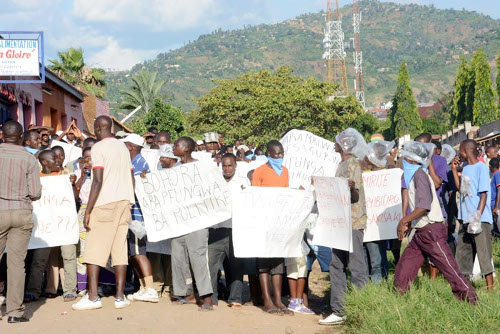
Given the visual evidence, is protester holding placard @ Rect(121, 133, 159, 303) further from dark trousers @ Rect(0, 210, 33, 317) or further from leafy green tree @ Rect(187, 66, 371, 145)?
leafy green tree @ Rect(187, 66, 371, 145)

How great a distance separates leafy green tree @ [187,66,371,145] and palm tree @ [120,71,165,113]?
13261 mm

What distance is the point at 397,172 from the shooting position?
9211 millimetres

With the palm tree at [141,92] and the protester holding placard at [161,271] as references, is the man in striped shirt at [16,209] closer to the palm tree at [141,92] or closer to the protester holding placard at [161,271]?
the protester holding placard at [161,271]

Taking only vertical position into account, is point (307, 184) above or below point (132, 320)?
above

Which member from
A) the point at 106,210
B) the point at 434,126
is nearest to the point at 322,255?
the point at 106,210

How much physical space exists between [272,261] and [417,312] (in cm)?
192

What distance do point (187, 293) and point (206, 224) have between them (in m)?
0.86

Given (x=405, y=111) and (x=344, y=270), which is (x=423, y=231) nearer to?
(x=344, y=270)

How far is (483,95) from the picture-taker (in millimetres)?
55500

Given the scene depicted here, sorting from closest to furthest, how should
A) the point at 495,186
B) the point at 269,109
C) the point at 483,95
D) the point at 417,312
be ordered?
the point at 417,312 → the point at 495,186 → the point at 269,109 → the point at 483,95

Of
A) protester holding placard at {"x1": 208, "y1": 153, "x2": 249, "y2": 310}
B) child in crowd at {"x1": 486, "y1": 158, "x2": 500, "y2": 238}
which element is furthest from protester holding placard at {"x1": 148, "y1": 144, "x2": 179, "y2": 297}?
child in crowd at {"x1": 486, "y1": 158, "x2": 500, "y2": 238}

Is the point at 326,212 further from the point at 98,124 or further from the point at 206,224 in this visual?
the point at 98,124

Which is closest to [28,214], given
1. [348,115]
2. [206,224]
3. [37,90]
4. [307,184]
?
[206,224]

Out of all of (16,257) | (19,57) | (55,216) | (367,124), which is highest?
(367,124)
